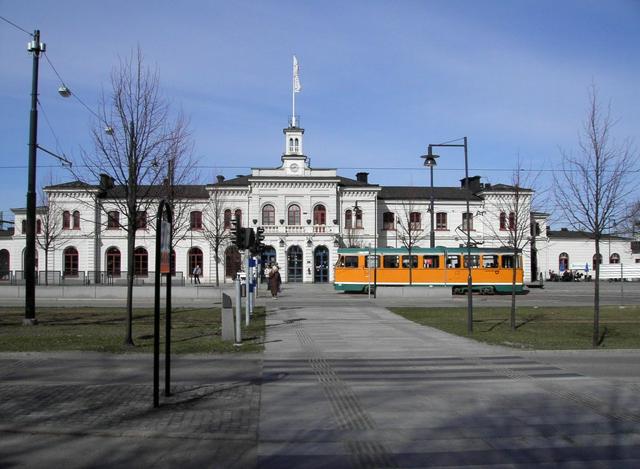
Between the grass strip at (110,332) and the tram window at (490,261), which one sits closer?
the grass strip at (110,332)

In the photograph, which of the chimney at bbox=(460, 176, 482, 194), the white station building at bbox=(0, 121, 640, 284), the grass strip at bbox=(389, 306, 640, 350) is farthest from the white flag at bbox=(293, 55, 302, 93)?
the grass strip at bbox=(389, 306, 640, 350)

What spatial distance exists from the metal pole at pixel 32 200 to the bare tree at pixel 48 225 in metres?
35.5

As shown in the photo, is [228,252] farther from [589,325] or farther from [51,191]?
[589,325]

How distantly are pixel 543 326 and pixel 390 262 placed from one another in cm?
2162

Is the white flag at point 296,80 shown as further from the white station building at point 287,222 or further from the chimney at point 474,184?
the chimney at point 474,184

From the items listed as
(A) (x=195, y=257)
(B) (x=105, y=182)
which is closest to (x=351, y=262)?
(B) (x=105, y=182)

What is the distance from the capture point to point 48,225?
5328cm

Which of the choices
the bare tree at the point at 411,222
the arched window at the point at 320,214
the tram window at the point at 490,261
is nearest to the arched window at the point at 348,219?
the arched window at the point at 320,214

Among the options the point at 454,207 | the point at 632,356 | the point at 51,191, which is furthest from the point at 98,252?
the point at 632,356

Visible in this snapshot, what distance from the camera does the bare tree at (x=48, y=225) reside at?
52.4 metres

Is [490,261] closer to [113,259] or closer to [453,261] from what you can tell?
[453,261]

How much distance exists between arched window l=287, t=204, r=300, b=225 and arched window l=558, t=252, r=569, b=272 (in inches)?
1248

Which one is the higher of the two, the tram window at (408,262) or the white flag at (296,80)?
the white flag at (296,80)

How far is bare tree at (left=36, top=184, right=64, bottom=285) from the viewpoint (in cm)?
5241
